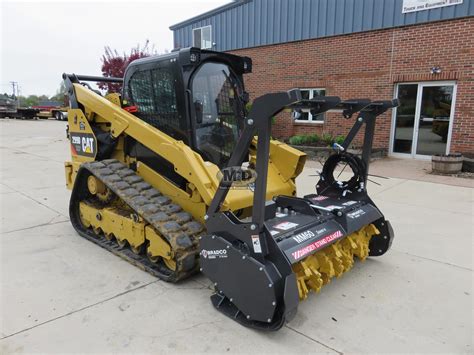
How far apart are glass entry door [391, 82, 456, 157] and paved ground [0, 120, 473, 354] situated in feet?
18.1

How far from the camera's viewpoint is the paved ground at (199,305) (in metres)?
2.68

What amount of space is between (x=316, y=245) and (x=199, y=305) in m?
1.08

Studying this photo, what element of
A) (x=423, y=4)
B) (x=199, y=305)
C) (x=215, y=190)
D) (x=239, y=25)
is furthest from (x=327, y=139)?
(x=199, y=305)

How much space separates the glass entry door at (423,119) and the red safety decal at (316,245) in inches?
316

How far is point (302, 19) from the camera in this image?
1220cm

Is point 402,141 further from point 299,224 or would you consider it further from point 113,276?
point 113,276

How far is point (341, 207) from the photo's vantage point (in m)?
3.67

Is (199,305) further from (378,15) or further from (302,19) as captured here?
(302,19)

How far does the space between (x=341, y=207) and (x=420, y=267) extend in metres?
1.12

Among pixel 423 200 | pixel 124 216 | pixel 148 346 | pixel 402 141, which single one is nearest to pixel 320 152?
pixel 402 141

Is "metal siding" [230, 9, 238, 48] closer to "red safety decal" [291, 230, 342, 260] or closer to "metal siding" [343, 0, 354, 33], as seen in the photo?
"metal siding" [343, 0, 354, 33]

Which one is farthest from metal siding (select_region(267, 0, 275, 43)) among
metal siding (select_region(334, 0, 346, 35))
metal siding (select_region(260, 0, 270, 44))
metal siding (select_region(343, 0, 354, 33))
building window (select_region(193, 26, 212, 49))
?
building window (select_region(193, 26, 212, 49))

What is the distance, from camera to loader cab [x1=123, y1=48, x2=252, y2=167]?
12.4 ft

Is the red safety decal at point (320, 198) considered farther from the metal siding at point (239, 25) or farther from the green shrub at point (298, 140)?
the metal siding at point (239, 25)
